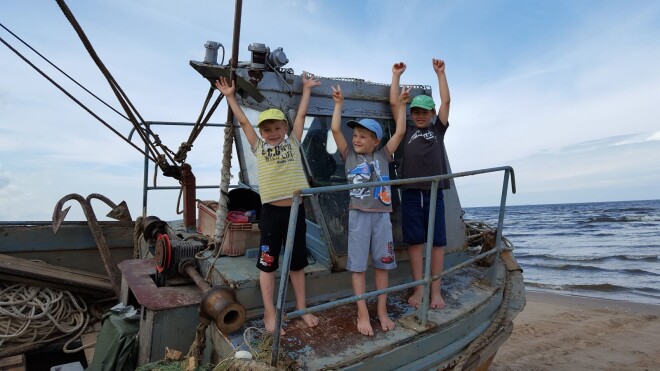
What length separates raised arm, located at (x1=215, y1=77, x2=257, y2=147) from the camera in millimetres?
3066

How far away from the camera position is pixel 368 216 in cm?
312

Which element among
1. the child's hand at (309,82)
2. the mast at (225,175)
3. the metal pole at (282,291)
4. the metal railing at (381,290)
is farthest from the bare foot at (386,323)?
the child's hand at (309,82)

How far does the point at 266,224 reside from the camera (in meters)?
2.98

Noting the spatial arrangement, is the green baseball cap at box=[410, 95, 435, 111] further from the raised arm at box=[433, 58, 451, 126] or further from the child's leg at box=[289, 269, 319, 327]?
the child's leg at box=[289, 269, 319, 327]

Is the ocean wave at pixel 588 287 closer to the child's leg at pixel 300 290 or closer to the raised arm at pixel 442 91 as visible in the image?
the raised arm at pixel 442 91

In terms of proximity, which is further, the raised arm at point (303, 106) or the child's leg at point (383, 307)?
the raised arm at point (303, 106)

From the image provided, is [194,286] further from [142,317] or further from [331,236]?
[331,236]

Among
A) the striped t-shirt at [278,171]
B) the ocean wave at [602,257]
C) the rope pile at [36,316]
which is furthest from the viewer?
the ocean wave at [602,257]

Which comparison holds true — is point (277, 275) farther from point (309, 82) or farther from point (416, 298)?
point (309, 82)

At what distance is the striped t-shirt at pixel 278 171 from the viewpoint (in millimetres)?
2998

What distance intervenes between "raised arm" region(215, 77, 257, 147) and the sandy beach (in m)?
5.57

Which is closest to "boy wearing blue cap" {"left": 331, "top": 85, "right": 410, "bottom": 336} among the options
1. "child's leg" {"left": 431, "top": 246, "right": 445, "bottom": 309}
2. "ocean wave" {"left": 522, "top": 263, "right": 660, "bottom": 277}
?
"child's leg" {"left": 431, "top": 246, "right": 445, "bottom": 309}

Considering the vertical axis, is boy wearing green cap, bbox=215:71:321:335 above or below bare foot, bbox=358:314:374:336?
above

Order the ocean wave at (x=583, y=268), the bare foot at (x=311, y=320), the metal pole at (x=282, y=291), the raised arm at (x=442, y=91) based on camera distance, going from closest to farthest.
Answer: the metal pole at (x=282, y=291), the bare foot at (x=311, y=320), the raised arm at (x=442, y=91), the ocean wave at (x=583, y=268)
